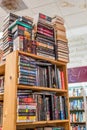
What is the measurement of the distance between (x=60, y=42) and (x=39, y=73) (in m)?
0.48

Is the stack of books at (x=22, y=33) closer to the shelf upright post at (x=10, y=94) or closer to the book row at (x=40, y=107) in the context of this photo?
the shelf upright post at (x=10, y=94)

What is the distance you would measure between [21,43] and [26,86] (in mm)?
435

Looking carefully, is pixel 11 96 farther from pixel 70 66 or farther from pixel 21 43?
pixel 70 66

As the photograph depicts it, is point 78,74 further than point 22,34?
Yes

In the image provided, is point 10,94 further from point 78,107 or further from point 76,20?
point 78,107

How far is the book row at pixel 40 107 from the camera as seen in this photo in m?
1.75

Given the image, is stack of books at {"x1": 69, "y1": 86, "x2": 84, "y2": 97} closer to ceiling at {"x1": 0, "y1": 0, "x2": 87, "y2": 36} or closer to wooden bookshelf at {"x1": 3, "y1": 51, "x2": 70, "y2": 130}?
Answer: ceiling at {"x1": 0, "y1": 0, "x2": 87, "y2": 36}

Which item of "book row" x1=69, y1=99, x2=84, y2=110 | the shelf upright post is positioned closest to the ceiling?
the shelf upright post

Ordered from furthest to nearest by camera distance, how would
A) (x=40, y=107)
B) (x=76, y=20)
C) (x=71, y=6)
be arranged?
(x=76, y=20)
(x=71, y=6)
(x=40, y=107)

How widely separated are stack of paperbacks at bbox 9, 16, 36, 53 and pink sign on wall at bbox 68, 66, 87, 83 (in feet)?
12.2

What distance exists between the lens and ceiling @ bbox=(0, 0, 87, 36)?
11.5ft

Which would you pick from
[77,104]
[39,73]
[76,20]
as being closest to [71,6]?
[76,20]

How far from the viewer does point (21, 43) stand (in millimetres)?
1958

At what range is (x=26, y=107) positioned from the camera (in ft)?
5.84
